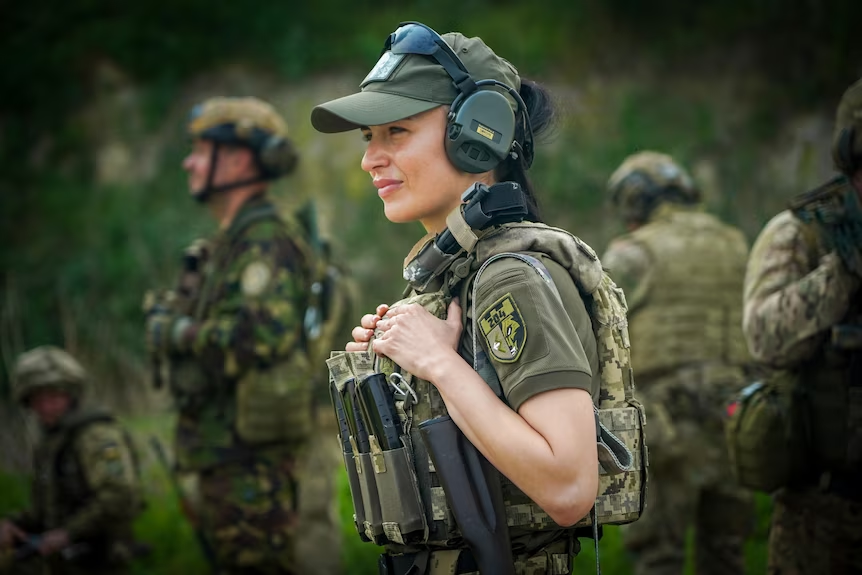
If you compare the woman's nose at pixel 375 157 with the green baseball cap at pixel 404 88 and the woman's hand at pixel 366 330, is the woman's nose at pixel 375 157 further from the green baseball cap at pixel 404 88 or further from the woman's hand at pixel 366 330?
the woman's hand at pixel 366 330

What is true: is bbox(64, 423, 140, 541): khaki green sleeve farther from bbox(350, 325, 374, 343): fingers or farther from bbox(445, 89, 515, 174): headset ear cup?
bbox(445, 89, 515, 174): headset ear cup

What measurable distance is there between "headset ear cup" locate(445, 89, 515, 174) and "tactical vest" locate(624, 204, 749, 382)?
3901mm

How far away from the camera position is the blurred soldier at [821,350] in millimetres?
3793

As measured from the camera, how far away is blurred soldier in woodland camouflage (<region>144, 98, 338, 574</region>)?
5.63 metres

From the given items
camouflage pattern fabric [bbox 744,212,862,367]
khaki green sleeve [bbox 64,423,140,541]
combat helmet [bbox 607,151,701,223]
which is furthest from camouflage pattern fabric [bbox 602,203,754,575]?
khaki green sleeve [bbox 64,423,140,541]

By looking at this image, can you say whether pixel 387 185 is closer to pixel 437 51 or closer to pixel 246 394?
pixel 437 51

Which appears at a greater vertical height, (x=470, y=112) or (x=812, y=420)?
(x=470, y=112)

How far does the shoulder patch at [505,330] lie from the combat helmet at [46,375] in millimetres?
4524

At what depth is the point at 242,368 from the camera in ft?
18.6

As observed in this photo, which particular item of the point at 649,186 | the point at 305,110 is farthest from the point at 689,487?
the point at 305,110

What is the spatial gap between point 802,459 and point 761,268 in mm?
762

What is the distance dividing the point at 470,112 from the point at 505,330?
0.55m

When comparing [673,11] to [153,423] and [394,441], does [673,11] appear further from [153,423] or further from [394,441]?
[394,441]

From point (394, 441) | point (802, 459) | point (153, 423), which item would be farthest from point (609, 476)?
point (153, 423)
